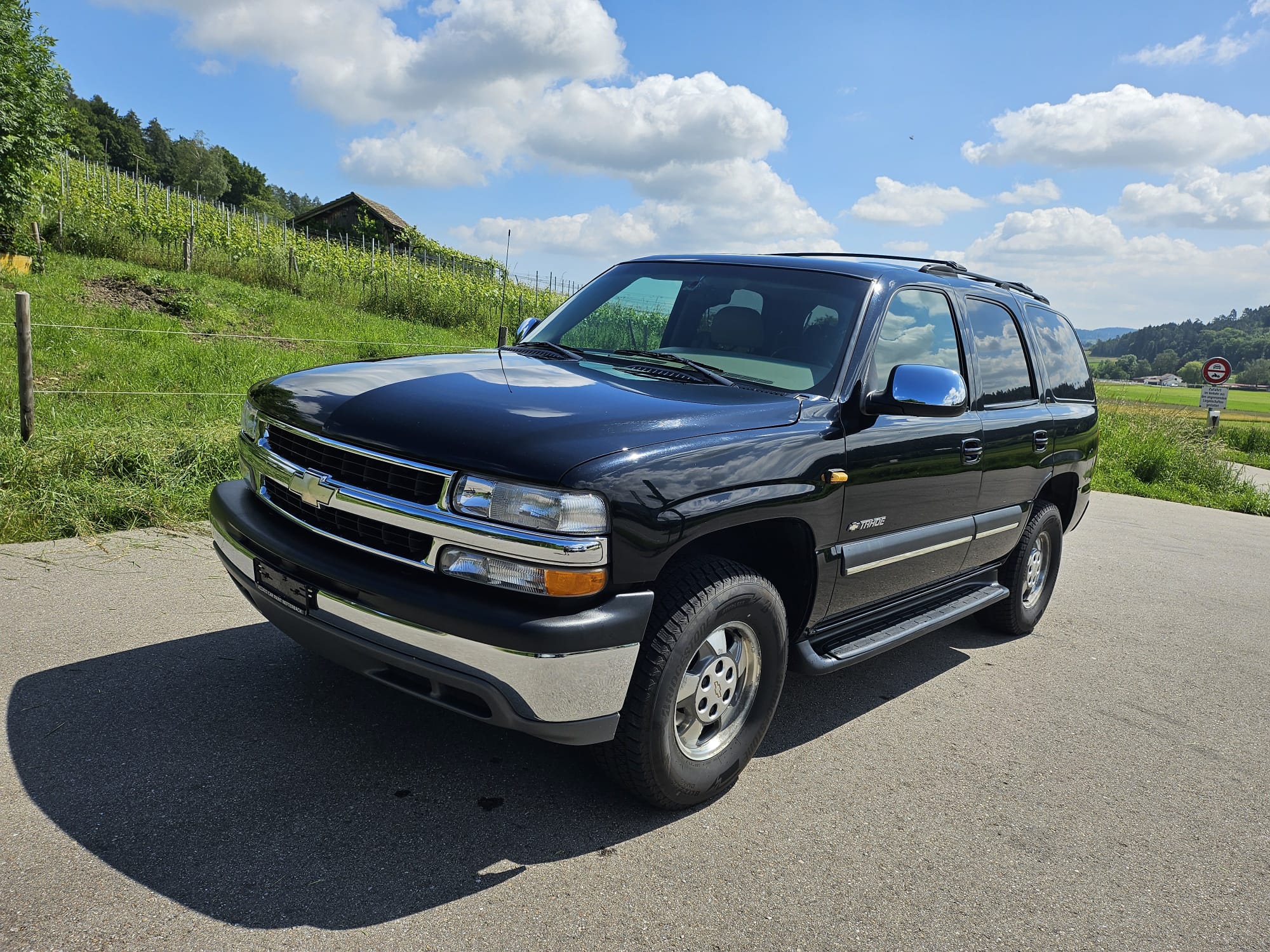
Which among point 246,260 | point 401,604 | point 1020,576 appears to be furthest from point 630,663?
point 246,260

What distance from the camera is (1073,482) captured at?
552 cm

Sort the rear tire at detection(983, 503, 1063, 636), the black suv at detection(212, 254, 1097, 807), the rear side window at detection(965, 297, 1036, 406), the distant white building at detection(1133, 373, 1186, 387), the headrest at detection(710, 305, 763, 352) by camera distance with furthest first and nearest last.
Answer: the distant white building at detection(1133, 373, 1186, 387)
the rear tire at detection(983, 503, 1063, 636)
the rear side window at detection(965, 297, 1036, 406)
the headrest at detection(710, 305, 763, 352)
the black suv at detection(212, 254, 1097, 807)

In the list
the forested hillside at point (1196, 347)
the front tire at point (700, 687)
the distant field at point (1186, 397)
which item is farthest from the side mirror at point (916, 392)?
the forested hillside at point (1196, 347)

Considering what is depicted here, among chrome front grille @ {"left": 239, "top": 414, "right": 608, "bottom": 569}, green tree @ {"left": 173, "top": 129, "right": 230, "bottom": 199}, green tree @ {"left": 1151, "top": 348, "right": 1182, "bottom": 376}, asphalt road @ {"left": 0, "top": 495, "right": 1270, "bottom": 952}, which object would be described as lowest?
asphalt road @ {"left": 0, "top": 495, "right": 1270, "bottom": 952}

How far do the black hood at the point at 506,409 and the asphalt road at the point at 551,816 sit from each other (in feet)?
3.79

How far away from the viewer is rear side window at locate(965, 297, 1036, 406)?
4469 millimetres

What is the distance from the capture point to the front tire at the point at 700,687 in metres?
2.68

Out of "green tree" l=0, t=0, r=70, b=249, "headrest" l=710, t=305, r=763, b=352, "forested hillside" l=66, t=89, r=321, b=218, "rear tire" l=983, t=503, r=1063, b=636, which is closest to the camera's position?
"headrest" l=710, t=305, r=763, b=352

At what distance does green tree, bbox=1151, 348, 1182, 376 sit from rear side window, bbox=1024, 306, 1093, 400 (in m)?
85.9

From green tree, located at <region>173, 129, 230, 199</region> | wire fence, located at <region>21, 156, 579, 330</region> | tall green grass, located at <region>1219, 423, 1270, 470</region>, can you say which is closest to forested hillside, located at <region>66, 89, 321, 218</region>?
green tree, located at <region>173, 129, 230, 199</region>

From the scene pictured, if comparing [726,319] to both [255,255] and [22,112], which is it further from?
[255,255]

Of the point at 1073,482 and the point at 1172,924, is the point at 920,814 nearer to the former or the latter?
the point at 1172,924

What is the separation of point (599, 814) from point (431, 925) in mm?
759

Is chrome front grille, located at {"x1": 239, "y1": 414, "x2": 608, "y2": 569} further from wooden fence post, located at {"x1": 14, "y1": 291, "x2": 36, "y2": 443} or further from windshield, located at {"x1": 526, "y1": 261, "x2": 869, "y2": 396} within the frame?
wooden fence post, located at {"x1": 14, "y1": 291, "x2": 36, "y2": 443}
